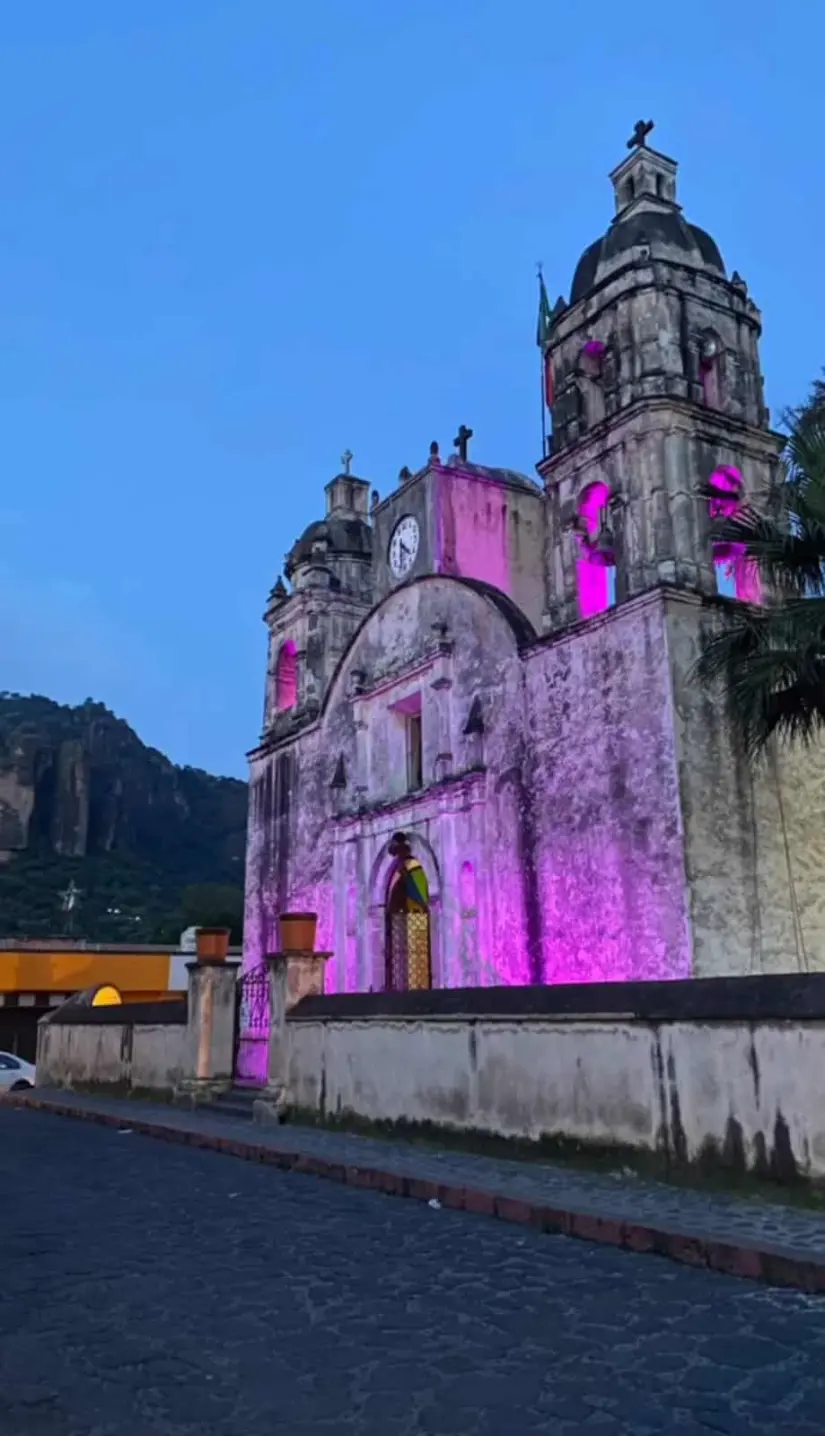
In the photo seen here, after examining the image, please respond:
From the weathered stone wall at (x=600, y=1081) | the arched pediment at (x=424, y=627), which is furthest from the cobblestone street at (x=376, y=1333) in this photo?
the arched pediment at (x=424, y=627)

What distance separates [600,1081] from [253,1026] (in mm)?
11661

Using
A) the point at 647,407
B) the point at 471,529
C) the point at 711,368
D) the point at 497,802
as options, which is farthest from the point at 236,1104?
the point at 711,368

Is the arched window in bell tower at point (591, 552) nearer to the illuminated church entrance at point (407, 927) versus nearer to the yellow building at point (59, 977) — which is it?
the illuminated church entrance at point (407, 927)

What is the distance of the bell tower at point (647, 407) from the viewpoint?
46.7 feet

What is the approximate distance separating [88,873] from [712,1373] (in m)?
67.2

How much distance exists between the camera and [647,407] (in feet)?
47.3

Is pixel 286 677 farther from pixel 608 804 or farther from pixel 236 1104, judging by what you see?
pixel 608 804

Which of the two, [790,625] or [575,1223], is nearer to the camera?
[575,1223]

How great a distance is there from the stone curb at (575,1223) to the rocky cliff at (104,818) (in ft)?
162

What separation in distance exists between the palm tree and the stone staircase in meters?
7.33

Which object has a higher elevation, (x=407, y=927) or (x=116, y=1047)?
(x=407, y=927)

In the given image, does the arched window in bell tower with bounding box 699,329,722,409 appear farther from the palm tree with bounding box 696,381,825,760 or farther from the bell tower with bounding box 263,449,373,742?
the bell tower with bounding box 263,449,373,742

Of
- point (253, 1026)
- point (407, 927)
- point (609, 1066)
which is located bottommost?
point (609, 1066)

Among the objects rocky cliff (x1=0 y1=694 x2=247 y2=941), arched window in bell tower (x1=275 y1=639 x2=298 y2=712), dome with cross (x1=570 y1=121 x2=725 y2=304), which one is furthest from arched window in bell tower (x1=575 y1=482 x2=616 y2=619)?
rocky cliff (x1=0 y1=694 x2=247 y2=941)
